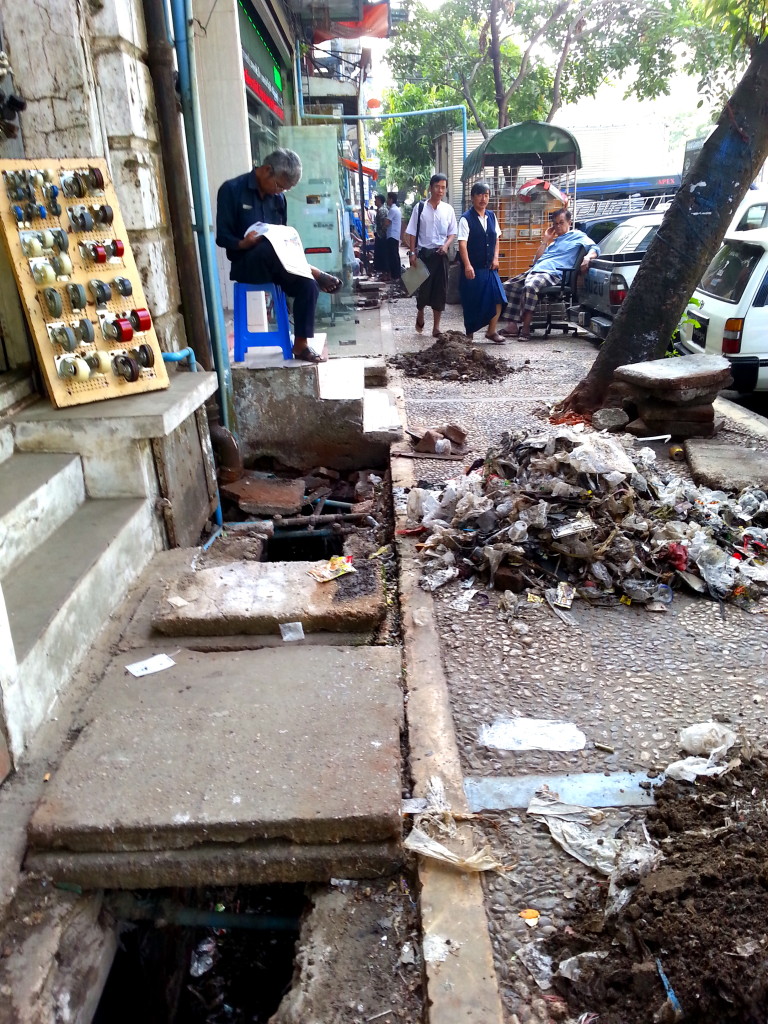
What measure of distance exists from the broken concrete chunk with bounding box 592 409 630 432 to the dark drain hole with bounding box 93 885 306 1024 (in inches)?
181

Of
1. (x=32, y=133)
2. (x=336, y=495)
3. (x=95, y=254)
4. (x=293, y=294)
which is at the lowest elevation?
(x=336, y=495)

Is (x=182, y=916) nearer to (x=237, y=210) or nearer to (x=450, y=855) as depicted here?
(x=450, y=855)

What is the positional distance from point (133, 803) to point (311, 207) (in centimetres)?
1051

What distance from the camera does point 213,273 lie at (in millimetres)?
4699

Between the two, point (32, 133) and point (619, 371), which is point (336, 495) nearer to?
point (619, 371)

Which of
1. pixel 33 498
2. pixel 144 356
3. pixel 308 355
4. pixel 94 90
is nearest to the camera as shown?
pixel 33 498

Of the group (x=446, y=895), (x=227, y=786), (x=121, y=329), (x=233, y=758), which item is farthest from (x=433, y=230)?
(x=446, y=895)

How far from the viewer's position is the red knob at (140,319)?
3773mm

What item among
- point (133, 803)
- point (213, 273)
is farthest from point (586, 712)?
point (213, 273)

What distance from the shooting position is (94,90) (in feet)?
11.8

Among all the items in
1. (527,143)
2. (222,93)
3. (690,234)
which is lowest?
(690,234)

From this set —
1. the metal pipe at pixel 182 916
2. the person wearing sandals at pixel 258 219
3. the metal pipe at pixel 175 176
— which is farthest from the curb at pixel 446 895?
the person wearing sandals at pixel 258 219

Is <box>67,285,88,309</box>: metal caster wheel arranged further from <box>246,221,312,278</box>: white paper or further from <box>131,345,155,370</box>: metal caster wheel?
<box>246,221,312,278</box>: white paper

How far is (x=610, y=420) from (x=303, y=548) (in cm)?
276
